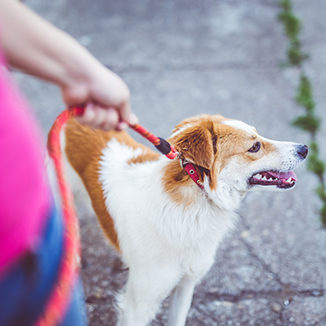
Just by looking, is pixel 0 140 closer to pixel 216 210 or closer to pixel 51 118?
pixel 216 210

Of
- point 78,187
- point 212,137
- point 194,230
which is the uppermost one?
point 212,137

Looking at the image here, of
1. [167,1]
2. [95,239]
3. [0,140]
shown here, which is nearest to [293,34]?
[167,1]

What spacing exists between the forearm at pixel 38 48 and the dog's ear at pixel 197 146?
3.11 feet

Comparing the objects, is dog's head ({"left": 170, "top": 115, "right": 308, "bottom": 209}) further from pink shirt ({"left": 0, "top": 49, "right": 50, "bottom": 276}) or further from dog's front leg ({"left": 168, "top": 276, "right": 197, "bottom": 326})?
pink shirt ({"left": 0, "top": 49, "right": 50, "bottom": 276})

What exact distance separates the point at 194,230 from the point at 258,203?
1.50 m

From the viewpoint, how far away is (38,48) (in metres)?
0.94

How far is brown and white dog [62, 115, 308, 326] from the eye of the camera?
1.99m

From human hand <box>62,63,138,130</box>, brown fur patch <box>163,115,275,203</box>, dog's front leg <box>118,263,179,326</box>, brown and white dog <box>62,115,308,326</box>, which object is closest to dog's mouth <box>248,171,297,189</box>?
brown and white dog <box>62,115,308,326</box>

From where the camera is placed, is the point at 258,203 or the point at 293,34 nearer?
the point at 258,203

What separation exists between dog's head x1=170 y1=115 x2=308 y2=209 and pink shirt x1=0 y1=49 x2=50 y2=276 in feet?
3.79

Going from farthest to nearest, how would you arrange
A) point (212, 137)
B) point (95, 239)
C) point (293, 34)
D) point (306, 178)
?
point (293, 34) → point (306, 178) → point (95, 239) → point (212, 137)

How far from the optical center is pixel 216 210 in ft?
6.74

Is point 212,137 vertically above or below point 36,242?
below

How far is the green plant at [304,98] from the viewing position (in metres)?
3.64
